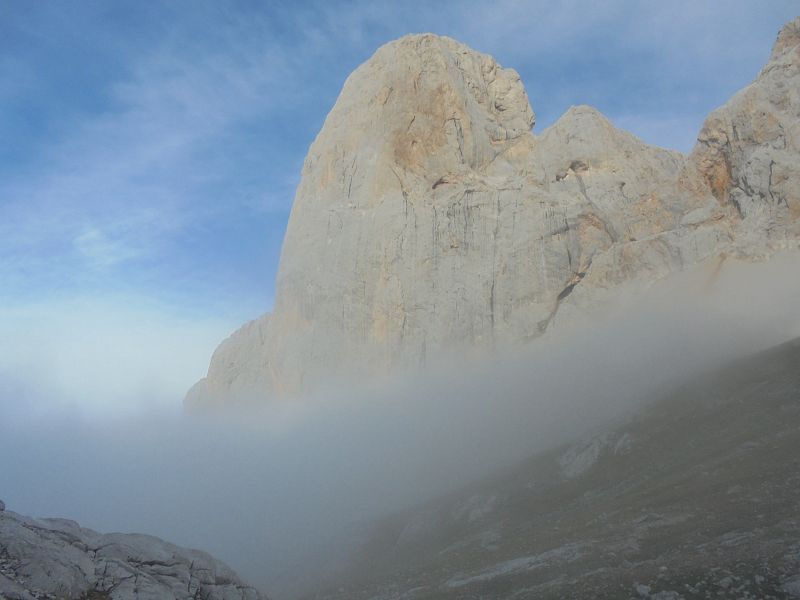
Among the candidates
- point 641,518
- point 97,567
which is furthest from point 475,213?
point 97,567

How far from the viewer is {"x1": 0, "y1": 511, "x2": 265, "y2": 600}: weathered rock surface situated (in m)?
16.0

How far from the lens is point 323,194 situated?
83562 millimetres

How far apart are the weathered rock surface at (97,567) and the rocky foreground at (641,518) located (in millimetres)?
12862

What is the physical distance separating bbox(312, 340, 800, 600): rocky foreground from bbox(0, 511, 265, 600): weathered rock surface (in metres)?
12.9

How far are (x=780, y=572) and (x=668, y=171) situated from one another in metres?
69.2

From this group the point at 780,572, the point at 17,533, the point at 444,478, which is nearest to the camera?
the point at 17,533

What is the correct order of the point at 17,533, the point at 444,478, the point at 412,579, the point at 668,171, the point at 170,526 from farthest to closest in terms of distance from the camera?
the point at 668,171
the point at 170,526
the point at 444,478
the point at 412,579
the point at 17,533

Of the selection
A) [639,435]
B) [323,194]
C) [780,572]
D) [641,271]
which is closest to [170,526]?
[323,194]

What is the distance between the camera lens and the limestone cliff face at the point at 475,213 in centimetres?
6384

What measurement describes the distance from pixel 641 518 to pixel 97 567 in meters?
23.9

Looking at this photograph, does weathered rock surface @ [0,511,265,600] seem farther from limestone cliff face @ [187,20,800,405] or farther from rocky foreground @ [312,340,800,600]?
limestone cliff face @ [187,20,800,405]

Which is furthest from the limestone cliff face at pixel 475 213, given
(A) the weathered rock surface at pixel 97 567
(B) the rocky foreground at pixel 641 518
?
(A) the weathered rock surface at pixel 97 567

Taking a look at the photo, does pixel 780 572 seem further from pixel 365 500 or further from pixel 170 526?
pixel 170 526

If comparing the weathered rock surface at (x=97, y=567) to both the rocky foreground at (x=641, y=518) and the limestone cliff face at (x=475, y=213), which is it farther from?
the limestone cliff face at (x=475, y=213)
